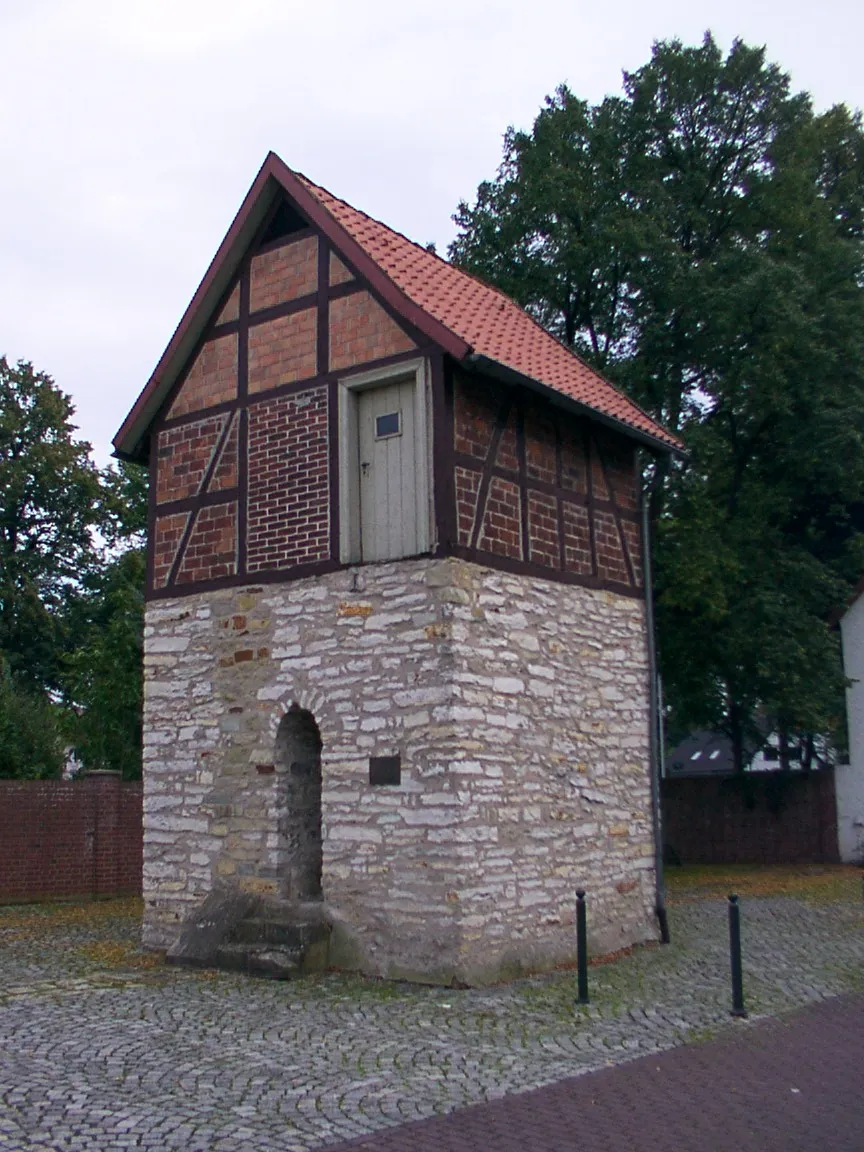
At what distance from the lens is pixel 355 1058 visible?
8156mm

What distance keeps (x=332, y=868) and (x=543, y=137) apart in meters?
15.1

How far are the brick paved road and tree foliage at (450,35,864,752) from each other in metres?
11.1

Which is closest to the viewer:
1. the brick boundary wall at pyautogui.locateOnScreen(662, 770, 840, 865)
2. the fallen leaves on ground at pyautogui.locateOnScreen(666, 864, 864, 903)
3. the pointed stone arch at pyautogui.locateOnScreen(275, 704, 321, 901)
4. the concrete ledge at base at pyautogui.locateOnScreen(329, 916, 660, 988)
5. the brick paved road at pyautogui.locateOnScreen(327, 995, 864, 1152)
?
the brick paved road at pyautogui.locateOnScreen(327, 995, 864, 1152)

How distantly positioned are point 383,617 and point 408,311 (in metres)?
2.94

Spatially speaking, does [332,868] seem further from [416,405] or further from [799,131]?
[799,131]

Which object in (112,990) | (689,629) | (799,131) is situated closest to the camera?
(112,990)

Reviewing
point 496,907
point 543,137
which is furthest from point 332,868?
point 543,137

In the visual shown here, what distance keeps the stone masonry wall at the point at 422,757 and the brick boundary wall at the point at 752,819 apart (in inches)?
400

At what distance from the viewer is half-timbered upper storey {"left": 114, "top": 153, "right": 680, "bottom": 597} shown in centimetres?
1184

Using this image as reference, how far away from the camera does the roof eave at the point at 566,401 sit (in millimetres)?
11492

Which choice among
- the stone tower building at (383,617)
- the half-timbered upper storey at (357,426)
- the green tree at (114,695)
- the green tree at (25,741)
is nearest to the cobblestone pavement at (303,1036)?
the stone tower building at (383,617)

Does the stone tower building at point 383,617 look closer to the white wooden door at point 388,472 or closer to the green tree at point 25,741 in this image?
the white wooden door at point 388,472

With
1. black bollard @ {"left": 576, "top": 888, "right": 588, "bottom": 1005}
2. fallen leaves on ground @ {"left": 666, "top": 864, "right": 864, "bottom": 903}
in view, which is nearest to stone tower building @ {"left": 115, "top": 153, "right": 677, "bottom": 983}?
black bollard @ {"left": 576, "top": 888, "right": 588, "bottom": 1005}

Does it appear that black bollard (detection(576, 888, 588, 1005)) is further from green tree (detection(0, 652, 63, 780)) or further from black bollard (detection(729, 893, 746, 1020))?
green tree (detection(0, 652, 63, 780))
